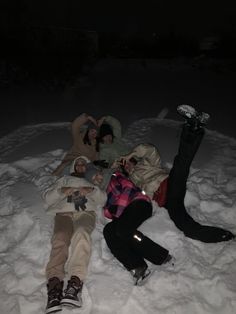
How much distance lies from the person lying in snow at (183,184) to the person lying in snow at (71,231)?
0.71 meters

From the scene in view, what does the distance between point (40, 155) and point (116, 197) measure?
8.59ft

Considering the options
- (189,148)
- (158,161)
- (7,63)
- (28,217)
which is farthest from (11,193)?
(7,63)

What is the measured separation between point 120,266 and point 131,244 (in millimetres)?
270

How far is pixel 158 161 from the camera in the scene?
445 cm

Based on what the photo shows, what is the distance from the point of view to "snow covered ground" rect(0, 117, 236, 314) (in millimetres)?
3072

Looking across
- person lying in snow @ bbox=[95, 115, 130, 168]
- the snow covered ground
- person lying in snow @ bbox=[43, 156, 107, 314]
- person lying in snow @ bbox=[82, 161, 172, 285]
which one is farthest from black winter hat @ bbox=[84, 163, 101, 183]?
the snow covered ground

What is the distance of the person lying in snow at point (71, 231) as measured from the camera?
9.96 feet

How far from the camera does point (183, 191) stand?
12.5 feet

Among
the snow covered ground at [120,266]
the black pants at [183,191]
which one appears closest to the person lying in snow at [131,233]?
the snow covered ground at [120,266]

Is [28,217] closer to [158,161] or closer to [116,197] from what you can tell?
[116,197]

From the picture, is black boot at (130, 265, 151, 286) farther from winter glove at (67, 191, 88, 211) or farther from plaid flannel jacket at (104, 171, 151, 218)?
winter glove at (67, 191, 88, 211)

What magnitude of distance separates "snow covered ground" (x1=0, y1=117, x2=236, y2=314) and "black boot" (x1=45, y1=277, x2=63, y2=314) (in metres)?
0.15

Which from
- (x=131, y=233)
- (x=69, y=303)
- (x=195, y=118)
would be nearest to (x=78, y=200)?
(x=131, y=233)

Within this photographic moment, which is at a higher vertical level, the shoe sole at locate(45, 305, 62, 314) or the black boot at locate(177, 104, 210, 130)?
the black boot at locate(177, 104, 210, 130)
